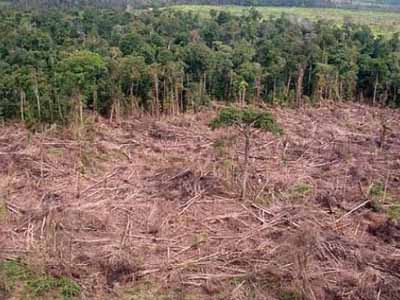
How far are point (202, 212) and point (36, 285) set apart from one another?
301 cm

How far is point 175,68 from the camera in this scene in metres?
15.0

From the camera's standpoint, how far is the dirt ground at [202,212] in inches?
275

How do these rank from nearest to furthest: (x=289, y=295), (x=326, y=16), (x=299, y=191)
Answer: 1. (x=289, y=295)
2. (x=299, y=191)
3. (x=326, y=16)

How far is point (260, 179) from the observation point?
33.6ft

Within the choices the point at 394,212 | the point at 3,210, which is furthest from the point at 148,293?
the point at 394,212

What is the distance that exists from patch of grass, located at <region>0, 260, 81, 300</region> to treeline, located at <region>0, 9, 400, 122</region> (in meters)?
6.69

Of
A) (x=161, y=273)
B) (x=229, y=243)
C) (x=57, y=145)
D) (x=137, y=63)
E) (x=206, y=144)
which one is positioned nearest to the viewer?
(x=161, y=273)

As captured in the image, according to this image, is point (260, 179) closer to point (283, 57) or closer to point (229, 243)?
point (229, 243)

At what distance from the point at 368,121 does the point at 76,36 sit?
36.4 feet

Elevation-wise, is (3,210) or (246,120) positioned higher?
(246,120)

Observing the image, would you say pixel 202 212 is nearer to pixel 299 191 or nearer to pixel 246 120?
pixel 246 120

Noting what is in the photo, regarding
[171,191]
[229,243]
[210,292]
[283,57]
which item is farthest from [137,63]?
[210,292]

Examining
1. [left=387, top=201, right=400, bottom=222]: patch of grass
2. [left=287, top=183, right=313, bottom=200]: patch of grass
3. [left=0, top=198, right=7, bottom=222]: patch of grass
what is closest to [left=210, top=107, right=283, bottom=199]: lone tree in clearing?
[left=287, top=183, right=313, bottom=200]: patch of grass

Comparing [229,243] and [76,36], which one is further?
[76,36]
